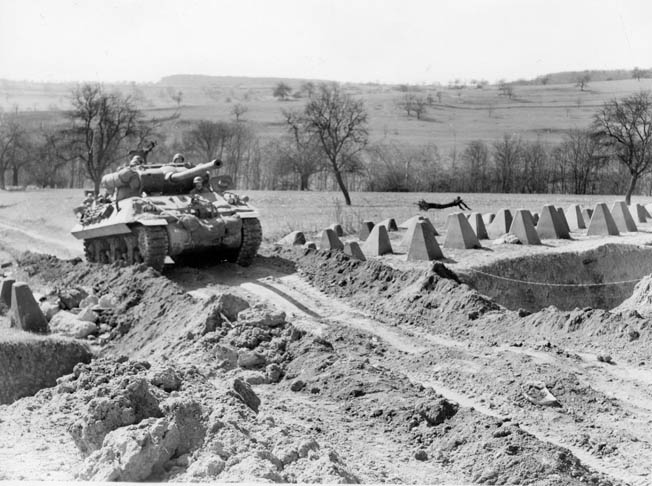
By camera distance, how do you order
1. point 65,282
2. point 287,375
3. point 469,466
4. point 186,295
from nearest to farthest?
point 469,466, point 287,375, point 186,295, point 65,282

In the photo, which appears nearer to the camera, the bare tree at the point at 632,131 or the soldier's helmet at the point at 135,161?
the soldier's helmet at the point at 135,161

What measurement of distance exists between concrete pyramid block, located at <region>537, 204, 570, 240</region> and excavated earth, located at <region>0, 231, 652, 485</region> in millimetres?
8385

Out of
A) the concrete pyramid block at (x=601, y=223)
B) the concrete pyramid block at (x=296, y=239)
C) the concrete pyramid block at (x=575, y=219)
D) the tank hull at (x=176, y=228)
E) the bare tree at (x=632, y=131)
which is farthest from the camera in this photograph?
the bare tree at (x=632, y=131)

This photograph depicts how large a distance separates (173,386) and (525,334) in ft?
18.2

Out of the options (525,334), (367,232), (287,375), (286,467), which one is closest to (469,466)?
(286,467)

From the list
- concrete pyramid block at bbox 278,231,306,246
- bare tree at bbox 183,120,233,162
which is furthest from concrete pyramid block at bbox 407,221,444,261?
bare tree at bbox 183,120,233,162

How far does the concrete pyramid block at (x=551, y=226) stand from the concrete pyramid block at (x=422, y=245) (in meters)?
5.41

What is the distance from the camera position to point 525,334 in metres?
11.3

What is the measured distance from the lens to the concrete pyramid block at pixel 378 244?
1937 centimetres

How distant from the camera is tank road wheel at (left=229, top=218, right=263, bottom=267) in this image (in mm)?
17047

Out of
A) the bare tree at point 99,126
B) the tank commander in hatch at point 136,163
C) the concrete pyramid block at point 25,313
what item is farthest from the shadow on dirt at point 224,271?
the bare tree at point 99,126

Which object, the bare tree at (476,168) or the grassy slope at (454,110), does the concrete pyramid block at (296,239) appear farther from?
the grassy slope at (454,110)

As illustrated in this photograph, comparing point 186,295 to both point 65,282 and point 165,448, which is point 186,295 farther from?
point 165,448

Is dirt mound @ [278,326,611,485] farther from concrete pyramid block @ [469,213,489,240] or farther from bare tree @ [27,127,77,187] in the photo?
bare tree @ [27,127,77,187]
